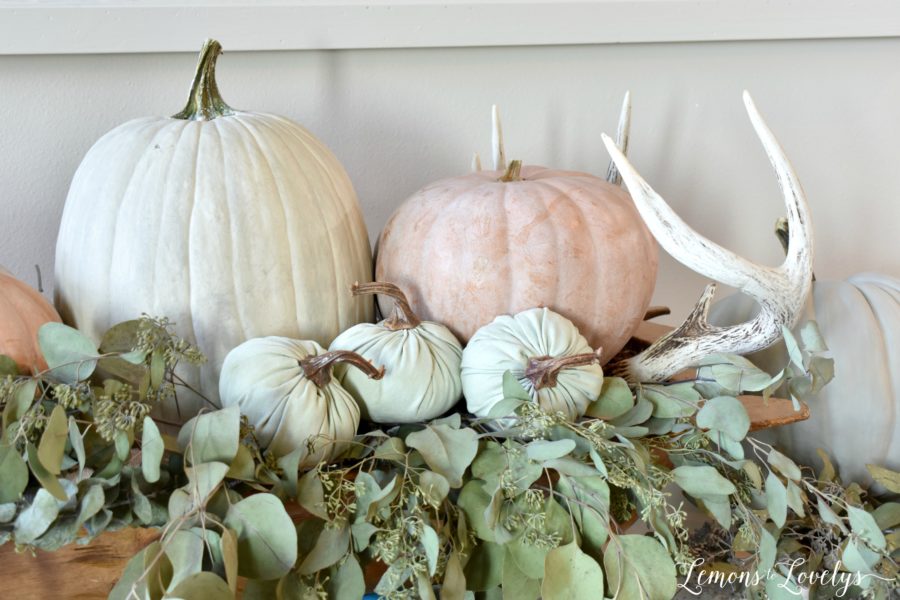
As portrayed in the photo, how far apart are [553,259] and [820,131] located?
1.98 feet

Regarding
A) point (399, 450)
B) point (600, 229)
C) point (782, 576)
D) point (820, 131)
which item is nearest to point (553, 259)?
point (600, 229)

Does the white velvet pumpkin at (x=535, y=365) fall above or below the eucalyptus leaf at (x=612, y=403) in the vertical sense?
above

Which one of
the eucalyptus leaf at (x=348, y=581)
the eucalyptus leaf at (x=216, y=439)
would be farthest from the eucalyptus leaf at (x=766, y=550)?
the eucalyptus leaf at (x=216, y=439)

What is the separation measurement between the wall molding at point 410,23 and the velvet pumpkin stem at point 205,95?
115 mm

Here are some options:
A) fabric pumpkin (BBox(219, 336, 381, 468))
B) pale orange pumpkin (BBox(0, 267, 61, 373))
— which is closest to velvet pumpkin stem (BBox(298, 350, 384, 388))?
fabric pumpkin (BBox(219, 336, 381, 468))

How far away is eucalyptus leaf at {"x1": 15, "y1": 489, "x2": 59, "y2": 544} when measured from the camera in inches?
19.6

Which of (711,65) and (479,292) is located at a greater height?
(711,65)

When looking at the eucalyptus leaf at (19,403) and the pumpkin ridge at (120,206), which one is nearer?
the eucalyptus leaf at (19,403)

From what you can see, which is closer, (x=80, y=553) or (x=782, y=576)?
(x=80, y=553)

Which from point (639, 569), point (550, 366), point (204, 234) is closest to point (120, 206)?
point (204, 234)

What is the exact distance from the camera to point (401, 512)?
0.56 m

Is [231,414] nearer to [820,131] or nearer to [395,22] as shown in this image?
[395,22]

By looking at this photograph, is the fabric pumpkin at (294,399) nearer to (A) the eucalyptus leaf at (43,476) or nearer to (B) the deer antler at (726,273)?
(A) the eucalyptus leaf at (43,476)

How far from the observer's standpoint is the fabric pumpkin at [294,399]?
1.96 feet
